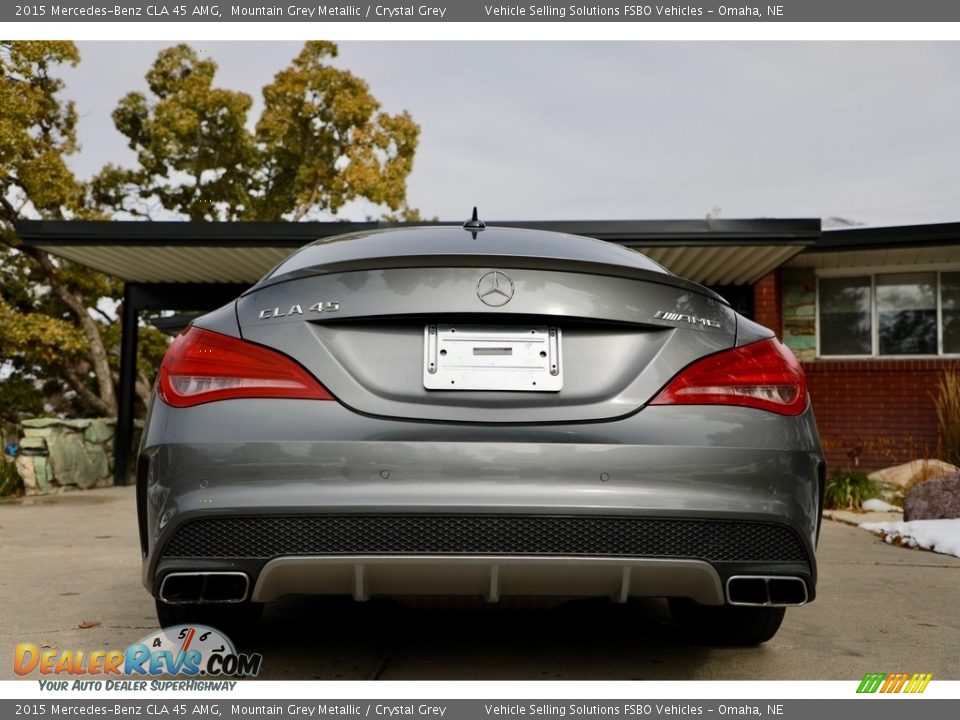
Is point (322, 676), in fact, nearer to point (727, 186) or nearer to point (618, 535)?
point (618, 535)

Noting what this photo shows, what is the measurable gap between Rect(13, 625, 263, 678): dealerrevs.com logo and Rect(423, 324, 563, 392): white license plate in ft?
4.00

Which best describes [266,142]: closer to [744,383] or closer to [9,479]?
[9,479]

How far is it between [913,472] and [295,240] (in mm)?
7835

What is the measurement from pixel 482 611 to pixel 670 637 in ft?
2.73

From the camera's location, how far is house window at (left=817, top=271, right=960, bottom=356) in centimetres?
1326

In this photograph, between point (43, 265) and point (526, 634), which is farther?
point (43, 265)

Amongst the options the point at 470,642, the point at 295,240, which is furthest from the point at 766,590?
the point at 295,240

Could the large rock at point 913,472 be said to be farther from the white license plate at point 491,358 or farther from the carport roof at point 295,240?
the white license plate at point 491,358

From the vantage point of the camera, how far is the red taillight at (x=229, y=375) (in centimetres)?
246

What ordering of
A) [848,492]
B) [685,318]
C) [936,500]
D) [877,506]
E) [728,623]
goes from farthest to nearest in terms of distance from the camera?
[848,492], [877,506], [936,500], [728,623], [685,318]

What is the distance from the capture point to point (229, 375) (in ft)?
8.18

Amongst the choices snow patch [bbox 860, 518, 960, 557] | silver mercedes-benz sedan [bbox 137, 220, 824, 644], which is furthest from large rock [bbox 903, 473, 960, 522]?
silver mercedes-benz sedan [bbox 137, 220, 824, 644]

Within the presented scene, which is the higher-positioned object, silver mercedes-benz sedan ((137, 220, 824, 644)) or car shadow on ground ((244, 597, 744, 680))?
silver mercedes-benz sedan ((137, 220, 824, 644))

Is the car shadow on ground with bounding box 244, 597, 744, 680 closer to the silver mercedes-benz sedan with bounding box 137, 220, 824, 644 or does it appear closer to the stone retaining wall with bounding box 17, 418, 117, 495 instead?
the silver mercedes-benz sedan with bounding box 137, 220, 824, 644
